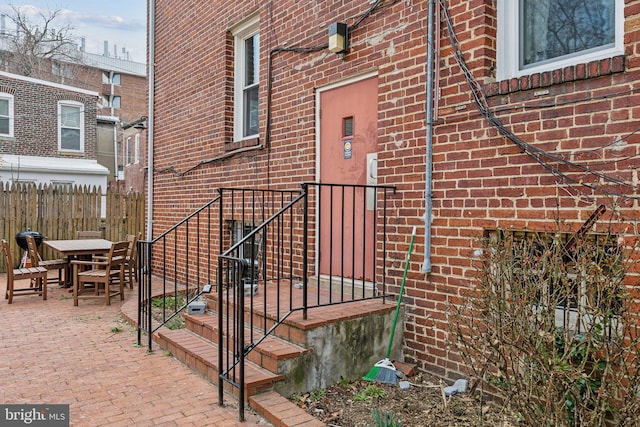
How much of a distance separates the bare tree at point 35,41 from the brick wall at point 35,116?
849 centimetres

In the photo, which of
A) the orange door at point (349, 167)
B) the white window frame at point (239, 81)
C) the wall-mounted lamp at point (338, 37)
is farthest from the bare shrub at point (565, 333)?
the white window frame at point (239, 81)

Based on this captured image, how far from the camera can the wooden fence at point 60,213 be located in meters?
10.8

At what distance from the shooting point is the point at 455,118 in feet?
12.5

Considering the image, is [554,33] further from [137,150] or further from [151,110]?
[137,150]

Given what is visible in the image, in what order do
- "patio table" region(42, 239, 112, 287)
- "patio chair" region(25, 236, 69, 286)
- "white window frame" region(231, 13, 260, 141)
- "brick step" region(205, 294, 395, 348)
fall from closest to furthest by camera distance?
"brick step" region(205, 294, 395, 348) < "white window frame" region(231, 13, 260, 141) < "patio table" region(42, 239, 112, 287) < "patio chair" region(25, 236, 69, 286)

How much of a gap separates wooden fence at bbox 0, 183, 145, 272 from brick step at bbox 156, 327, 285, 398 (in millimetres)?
7309

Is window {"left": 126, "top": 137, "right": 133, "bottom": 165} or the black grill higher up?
window {"left": 126, "top": 137, "right": 133, "bottom": 165}

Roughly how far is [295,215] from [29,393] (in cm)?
306

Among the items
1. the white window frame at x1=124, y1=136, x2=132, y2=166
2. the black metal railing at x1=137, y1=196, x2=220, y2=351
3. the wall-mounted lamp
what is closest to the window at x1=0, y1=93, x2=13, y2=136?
the white window frame at x1=124, y1=136, x2=132, y2=166

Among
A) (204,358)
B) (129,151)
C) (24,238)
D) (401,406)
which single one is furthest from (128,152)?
(401,406)

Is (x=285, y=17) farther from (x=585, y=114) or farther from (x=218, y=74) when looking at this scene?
(x=585, y=114)

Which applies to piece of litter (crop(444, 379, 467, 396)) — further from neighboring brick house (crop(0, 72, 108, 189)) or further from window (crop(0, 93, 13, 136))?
window (crop(0, 93, 13, 136))

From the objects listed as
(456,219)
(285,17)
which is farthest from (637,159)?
(285,17)

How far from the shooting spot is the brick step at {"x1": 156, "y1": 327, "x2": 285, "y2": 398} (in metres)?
3.46
